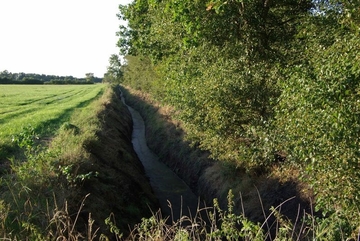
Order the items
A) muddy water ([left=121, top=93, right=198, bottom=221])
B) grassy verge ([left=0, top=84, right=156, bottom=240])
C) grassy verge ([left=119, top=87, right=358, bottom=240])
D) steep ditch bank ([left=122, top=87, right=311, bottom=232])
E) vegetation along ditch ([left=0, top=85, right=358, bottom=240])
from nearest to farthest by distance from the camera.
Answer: vegetation along ditch ([left=0, top=85, right=358, bottom=240])
grassy verge ([left=0, top=84, right=156, bottom=240])
grassy verge ([left=119, top=87, right=358, bottom=240])
steep ditch bank ([left=122, top=87, right=311, bottom=232])
muddy water ([left=121, top=93, right=198, bottom=221])

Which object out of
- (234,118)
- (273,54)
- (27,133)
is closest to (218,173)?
(234,118)

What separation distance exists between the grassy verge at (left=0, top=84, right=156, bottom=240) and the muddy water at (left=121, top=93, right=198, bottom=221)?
4.11 ft

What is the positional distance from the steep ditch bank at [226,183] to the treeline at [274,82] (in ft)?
2.19

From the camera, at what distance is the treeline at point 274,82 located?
6199mm

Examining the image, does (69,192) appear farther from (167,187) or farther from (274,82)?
(167,187)

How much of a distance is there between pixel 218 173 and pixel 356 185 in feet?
27.7

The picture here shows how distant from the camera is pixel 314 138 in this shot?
6668 millimetres

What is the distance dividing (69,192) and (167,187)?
27.7 feet

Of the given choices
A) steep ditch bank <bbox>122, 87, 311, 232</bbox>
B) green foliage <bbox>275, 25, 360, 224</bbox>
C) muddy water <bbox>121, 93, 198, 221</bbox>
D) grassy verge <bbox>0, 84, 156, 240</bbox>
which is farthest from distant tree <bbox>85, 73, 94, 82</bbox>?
green foliage <bbox>275, 25, 360, 224</bbox>

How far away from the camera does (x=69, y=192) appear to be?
8.32 meters

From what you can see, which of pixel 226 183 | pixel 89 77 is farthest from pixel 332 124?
pixel 89 77

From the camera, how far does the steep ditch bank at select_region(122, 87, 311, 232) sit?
1027 centimetres

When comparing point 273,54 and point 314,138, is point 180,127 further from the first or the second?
point 314,138

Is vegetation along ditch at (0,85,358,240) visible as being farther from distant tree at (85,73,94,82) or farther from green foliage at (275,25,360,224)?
distant tree at (85,73,94,82)
